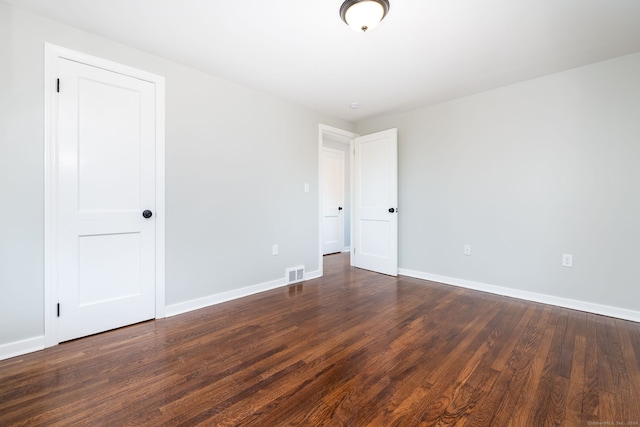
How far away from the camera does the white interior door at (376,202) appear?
3896 millimetres

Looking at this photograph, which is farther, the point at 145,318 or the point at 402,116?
the point at 402,116

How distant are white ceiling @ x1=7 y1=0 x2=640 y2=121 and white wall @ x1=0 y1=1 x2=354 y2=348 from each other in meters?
0.19

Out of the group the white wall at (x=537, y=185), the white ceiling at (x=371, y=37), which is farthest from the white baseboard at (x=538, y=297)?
the white ceiling at (x=371, y=37)

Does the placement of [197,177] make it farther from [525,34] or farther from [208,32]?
[525,34]

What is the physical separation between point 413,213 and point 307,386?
9.65 ft

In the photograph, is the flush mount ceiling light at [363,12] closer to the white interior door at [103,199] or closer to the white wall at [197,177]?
the white wall at [197,177]

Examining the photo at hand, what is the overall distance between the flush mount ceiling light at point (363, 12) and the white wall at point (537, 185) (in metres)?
2.16

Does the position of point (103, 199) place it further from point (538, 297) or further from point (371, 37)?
point (538, 297)

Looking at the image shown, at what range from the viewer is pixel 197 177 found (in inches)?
107

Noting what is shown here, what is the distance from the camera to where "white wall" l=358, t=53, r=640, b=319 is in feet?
8.15

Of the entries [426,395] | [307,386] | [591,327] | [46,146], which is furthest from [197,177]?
[591,327]

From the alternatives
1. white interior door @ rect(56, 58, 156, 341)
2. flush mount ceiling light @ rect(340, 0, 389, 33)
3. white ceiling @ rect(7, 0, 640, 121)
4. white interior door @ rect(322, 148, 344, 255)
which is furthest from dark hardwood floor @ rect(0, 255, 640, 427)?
white interior door @ rect(322, 148, 344, 255)

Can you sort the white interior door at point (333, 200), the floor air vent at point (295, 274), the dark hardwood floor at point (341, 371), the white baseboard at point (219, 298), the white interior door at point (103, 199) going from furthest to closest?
the white interior door at point (333, 200) → the floor air vent at point (295, 274) → the white baseboard at point (219, 298) → the white interior door at point (103, 199) → the dark hardwood floor at point (341, 371)

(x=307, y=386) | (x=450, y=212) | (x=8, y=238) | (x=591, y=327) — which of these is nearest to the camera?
(x=307, y=386)
